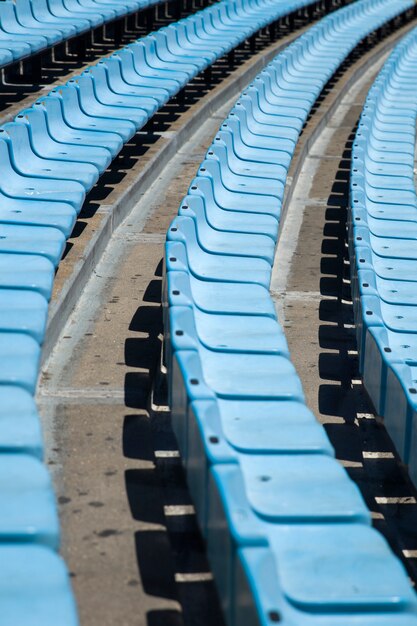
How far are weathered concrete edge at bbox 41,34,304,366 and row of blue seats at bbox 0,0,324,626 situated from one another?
189mm

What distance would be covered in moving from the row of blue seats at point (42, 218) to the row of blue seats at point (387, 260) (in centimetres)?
88

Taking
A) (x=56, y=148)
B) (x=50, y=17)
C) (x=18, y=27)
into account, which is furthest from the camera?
(x=50, y=17)

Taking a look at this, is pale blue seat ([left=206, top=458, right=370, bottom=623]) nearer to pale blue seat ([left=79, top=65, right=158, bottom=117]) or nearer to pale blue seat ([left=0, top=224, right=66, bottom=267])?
pale blue seat ([left=0, top=224, right=66, bottom=267])

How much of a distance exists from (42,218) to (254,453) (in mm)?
1314

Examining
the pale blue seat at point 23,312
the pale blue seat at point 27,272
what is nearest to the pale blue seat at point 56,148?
the pale blue seat at point 27,272

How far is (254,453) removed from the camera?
210 cm

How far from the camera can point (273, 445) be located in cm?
212

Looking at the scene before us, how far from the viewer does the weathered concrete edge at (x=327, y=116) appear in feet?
15.9

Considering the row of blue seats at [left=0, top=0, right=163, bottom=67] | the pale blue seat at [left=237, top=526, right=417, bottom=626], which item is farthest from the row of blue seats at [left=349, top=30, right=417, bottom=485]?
the row of blue seats at [left=0, top=0, right=163, bottom=67]

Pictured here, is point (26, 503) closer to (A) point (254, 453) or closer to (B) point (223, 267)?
(A) point (254, 453)

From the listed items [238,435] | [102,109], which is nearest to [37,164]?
[102,109]

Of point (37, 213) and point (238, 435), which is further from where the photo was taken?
point (37, 213)

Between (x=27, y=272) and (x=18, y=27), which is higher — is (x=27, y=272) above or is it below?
→ below

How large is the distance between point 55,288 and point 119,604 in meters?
1.46
